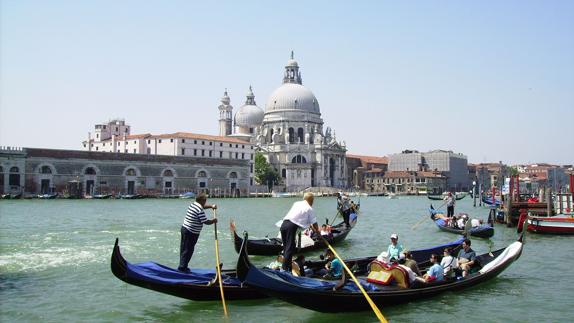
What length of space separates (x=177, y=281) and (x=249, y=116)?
69.4 meters

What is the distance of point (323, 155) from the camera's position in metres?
66.3

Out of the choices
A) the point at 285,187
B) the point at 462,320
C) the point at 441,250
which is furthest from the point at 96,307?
the point at 285,187

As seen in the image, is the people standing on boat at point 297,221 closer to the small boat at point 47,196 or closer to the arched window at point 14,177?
the small boat at point 47,196

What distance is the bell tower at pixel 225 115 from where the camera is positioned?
73.7m

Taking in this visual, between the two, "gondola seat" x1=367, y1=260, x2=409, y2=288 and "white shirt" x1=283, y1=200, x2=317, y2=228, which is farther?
"gondola seat" x1=367, y1=260, x2=409, y2=288

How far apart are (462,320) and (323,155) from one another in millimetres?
59566

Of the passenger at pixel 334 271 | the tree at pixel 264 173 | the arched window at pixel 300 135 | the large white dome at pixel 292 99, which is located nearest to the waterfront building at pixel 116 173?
the tree at pixel 264 173

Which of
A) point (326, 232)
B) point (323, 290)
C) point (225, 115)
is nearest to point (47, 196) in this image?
point (326, 232)

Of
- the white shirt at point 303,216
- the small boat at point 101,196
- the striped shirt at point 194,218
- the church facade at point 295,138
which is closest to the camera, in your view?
the white shirt at point 303,216

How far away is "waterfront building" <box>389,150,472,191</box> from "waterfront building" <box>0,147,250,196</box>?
36.8 m

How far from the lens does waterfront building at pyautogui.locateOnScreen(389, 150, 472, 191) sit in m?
80.9

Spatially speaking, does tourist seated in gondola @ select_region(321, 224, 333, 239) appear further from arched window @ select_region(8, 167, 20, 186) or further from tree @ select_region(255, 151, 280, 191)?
tree @ select_region(255, 151, 280, 191)

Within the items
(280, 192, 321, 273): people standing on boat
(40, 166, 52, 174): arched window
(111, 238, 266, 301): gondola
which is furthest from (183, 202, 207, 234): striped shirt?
(40, 166, 52, 174): arched window

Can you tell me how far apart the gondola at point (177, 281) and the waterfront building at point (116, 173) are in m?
29.2
